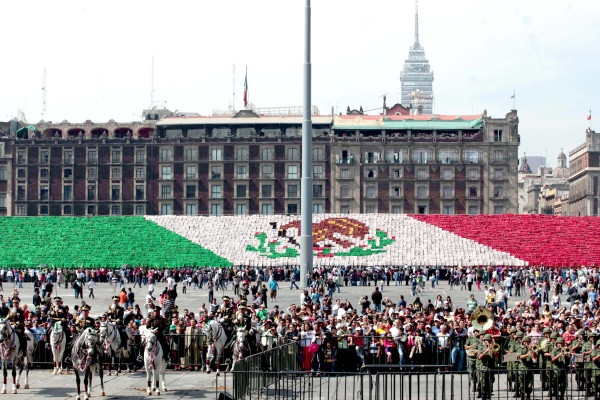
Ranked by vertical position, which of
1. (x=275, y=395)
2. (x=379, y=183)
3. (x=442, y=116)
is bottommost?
(x=275, y=395)

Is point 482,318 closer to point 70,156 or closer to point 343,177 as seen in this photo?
point 343,177

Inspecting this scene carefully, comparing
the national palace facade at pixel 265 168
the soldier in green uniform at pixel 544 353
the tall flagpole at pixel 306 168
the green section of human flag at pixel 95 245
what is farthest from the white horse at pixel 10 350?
the national palace facade at pixel 265 168

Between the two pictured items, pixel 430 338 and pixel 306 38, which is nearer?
pixel 430 338

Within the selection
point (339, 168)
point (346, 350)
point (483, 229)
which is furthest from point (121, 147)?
point (346, 350)

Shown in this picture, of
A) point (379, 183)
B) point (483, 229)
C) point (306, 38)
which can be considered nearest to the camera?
point (306, 38)

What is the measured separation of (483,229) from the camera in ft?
301

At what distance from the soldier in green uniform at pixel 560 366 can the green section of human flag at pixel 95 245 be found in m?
62.0

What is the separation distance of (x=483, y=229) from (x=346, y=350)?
211ft

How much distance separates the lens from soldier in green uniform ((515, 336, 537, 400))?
2309 centimetres

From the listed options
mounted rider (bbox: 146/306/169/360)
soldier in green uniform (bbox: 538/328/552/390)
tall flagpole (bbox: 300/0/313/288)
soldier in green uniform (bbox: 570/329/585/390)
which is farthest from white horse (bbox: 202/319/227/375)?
tall flagpole (bbox: 300/0/313/288)

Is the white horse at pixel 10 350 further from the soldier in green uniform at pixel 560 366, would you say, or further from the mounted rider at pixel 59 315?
the soldier in green uniform at pixel 560 366

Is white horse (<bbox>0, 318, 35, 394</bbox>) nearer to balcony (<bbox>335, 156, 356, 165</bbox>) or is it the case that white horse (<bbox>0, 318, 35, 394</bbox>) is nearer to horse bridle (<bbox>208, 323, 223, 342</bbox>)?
horse bridle (<bbox>208, 323, 223, 342</bbox>)

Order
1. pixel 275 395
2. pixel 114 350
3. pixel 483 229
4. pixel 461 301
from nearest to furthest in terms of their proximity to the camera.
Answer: pixel 275 395 → pixel 114 350 → pixel 461 301 → pixel 483 229

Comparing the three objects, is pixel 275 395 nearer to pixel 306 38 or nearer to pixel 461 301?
pixel 306 38
